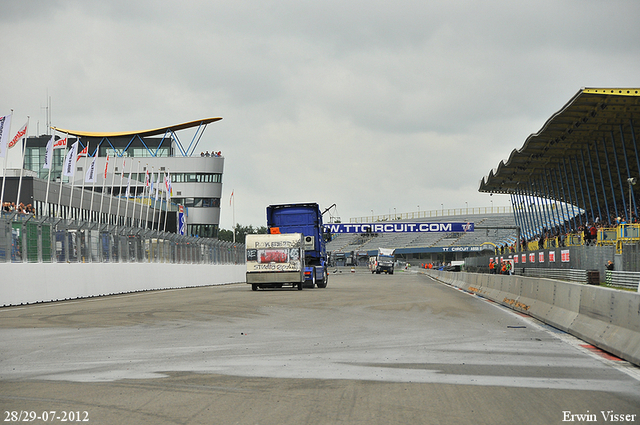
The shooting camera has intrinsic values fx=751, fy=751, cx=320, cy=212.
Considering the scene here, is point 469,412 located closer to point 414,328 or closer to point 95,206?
point 414,328

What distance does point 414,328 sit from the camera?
45.7 feet

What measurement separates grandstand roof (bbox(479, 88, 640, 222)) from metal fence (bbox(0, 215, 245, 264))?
23.0m

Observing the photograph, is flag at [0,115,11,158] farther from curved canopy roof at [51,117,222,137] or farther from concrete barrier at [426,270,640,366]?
curved canopy roof at [51,117,222,137]

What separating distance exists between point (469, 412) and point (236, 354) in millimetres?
4585

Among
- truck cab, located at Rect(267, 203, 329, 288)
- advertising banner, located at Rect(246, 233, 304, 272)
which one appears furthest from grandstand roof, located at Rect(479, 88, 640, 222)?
advertising banner, located at Rect(246, 233, 304, 272)

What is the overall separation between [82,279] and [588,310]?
20.1 meters

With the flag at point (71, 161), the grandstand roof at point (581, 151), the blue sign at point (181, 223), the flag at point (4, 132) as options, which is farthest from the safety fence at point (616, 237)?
the blue sign at point (181, 223)

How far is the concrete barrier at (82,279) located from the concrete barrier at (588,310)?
1441cm

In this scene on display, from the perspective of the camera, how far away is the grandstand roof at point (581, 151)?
41844 millimetres

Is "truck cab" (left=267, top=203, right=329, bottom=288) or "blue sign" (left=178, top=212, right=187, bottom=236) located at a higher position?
"blue sign" (left=178, top=212, right=187, bottom=236)

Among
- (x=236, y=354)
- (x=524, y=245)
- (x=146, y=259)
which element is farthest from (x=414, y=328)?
(x=524, y=245)

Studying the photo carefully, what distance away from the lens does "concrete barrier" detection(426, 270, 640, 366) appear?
9531 mm

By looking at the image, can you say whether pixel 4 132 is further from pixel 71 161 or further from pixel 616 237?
pixel 616 237

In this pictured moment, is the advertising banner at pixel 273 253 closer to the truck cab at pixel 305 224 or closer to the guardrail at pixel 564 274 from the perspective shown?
the truck cab at pixel 305 224
